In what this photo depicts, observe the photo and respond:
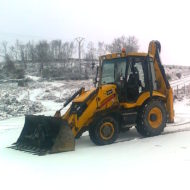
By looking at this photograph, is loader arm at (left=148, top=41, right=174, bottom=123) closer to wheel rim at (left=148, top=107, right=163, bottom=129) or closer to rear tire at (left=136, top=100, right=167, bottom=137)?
rear tire at (left=136, top=100, right=167, bottom=137)

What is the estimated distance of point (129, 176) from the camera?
23.6 ft

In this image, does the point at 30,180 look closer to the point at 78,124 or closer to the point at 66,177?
the point at 66,177

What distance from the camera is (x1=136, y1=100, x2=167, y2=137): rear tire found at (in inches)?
436

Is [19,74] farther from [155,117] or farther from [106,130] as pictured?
[106,130]

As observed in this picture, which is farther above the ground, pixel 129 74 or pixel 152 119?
pixel 129 74

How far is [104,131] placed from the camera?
33.4ft

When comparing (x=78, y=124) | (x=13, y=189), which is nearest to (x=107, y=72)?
(x=78, y=124)

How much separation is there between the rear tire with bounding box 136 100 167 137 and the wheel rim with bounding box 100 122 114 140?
1.20 metres

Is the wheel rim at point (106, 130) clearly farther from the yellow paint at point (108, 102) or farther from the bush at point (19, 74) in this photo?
the bush at point (19, 74)

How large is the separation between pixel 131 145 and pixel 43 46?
6740cm

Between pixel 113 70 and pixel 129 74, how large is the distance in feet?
1.87

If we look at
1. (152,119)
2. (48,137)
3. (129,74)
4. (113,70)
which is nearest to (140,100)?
(152,119)

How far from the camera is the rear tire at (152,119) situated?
1107 centimetres

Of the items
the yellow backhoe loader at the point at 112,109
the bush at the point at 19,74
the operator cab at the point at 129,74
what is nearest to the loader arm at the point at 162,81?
the yellow backhoe loader at the point at 112,109
